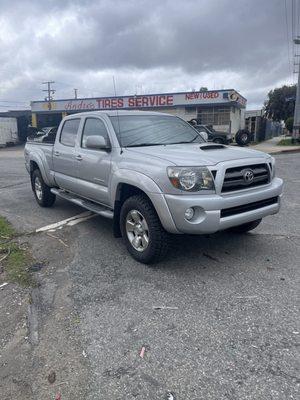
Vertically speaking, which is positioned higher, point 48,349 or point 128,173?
point 128,173

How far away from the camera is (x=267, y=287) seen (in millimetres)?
3801

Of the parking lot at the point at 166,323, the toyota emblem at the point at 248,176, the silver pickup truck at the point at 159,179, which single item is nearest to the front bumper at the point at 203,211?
the silver pickup truck at the point at 159,179

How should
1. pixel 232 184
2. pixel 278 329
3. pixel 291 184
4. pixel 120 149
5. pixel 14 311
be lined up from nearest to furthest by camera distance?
pixel 278 329
pixel 14 311
pixel 232 184
pixel 120 149
pixel 291 184

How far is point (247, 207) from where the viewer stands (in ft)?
14.0

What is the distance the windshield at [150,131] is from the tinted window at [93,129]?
18cm

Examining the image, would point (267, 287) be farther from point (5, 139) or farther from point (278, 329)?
point (5, 139)

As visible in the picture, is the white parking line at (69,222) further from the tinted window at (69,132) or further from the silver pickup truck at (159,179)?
the tinted window at (69,132)

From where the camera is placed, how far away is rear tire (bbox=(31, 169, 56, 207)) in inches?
292

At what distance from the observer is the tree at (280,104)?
53.4m

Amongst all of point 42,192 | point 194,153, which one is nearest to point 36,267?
point 194,153

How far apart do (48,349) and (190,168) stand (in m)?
2.14

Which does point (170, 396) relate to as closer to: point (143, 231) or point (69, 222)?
point (143, 231)

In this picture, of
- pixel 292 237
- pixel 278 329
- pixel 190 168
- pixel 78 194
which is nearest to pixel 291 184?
pixel 292 237

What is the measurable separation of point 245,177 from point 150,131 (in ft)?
5.50
